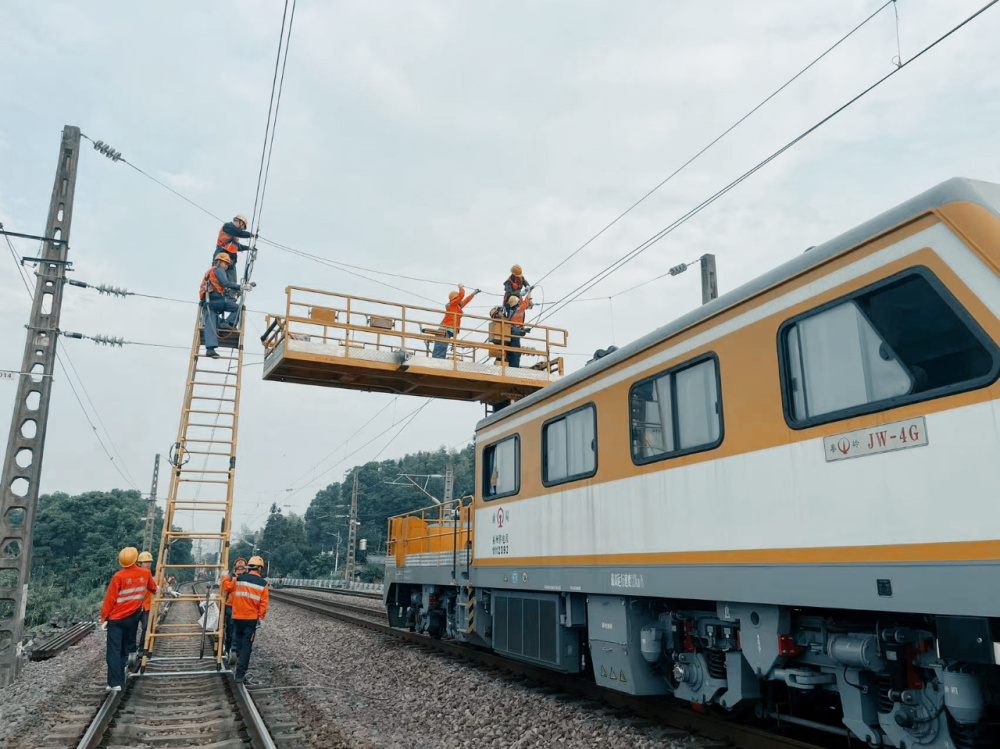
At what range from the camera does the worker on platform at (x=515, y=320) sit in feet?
52.1

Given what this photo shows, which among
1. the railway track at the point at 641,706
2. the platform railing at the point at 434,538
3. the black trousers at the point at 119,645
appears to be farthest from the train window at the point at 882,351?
the black trousers at the point at 119,645

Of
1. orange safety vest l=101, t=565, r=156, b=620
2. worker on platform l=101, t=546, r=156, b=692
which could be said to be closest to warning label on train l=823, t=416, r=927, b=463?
worker on platform l=101, t=546, r=156, b=692

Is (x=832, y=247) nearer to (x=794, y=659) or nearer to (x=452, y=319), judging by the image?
(x=794, y=659)

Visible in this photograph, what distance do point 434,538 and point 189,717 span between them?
651 centimetres

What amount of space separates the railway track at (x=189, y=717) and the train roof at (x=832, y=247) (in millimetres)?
5061

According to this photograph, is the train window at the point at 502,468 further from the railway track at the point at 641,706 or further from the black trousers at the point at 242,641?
the black trousers at the point at 242,641

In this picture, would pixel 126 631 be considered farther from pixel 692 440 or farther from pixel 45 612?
pixel 45 612

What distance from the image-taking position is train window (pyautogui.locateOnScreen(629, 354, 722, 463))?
654 cm

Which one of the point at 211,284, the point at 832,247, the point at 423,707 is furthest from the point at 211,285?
the point at 832,247

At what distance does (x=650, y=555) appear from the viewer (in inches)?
281

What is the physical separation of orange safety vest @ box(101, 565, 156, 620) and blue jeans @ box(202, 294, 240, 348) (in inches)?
167

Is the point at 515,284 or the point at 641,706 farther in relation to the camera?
the point at 515,284

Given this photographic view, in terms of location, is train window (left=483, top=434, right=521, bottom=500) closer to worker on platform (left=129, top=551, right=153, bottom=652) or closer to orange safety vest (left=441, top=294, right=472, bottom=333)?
orange safety vest (left=441, top=294, right=472, bottom=333)

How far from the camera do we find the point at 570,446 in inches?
356
